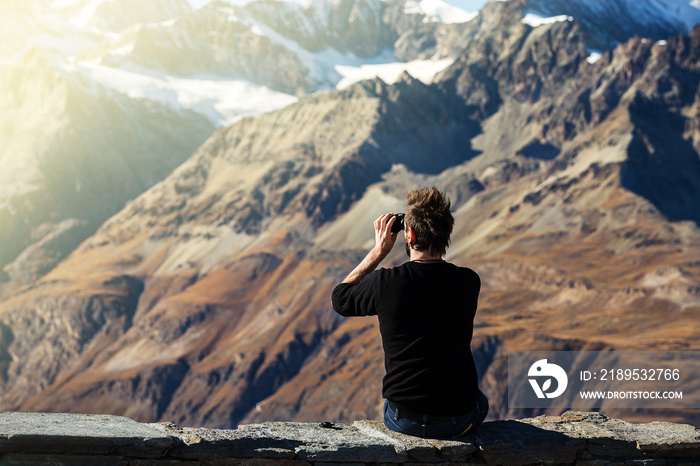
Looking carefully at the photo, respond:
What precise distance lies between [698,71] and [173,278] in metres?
127

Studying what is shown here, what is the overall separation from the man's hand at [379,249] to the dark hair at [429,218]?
33 cm

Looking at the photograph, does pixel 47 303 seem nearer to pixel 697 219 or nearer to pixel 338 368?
pixel 338 368

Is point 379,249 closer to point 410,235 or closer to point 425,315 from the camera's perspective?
point 410,235

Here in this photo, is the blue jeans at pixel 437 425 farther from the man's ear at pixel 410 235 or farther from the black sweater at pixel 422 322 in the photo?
the man's ear at pixel 410 235

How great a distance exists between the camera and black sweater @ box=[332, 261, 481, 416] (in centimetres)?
568

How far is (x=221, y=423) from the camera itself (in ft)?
405

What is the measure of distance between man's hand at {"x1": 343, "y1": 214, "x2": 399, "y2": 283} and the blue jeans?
1010 mm

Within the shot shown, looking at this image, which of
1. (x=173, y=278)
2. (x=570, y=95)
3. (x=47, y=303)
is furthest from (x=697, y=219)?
(x=47, y=303)

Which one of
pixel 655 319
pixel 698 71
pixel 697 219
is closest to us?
pixel 655 319

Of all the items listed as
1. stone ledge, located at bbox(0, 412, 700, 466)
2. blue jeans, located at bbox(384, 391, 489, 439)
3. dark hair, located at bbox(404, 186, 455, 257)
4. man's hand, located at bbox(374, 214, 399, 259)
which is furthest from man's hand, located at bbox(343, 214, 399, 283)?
stone ledge, located at bbox(0, 412, 700, 466)

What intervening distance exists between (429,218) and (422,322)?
29.9 inches

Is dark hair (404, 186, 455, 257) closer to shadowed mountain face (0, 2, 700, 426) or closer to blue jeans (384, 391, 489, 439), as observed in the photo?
blue jeans (384, 391, 489, 439)

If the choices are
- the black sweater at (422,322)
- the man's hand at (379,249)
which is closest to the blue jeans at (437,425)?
the black sweater at (422,322)

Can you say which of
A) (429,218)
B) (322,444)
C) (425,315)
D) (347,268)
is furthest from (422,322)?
(347,268)
